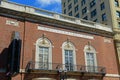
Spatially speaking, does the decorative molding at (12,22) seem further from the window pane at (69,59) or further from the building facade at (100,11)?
the building facade at (100,11)

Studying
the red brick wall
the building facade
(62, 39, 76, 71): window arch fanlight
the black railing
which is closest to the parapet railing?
the red brick wall

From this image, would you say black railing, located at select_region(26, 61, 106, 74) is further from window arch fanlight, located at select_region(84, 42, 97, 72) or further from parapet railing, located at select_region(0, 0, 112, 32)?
parapet railing, located at select_region(0, 0, 112, 32)

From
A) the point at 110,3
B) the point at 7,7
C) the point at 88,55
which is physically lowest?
the point at 88,55

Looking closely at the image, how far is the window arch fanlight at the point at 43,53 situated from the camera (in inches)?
834

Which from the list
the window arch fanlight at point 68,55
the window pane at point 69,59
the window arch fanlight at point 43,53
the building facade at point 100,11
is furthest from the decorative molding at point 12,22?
the building facade at point 100,11

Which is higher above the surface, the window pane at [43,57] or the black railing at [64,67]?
the window pane at [43,57]

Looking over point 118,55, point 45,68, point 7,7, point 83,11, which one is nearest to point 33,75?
point 45,68

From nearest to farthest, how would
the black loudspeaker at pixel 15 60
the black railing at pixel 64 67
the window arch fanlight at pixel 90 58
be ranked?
the black loudspeaker at pixel 15 60, the black railing at pixel 64 67, the window arch fanlight at pixel 90 58

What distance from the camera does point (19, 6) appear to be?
22.0 m

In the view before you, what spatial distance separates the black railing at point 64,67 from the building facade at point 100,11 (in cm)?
485

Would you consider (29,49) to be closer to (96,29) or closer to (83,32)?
(83,32)

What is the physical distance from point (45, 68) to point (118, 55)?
11056 millimetres

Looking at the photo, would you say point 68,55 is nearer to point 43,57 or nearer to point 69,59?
point 69,59

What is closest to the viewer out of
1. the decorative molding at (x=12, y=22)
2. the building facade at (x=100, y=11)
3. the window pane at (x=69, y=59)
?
the decorative molding at (x=12, y=22)
